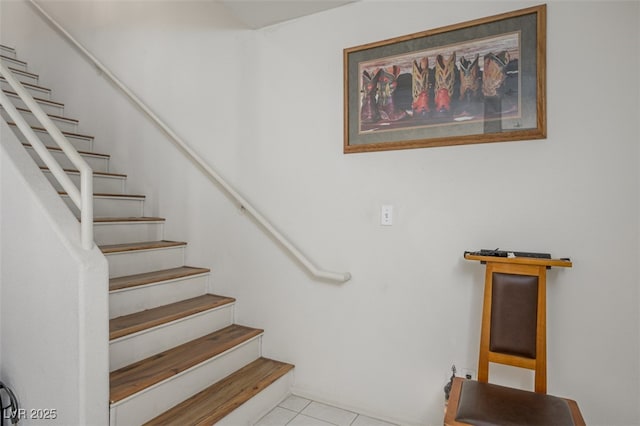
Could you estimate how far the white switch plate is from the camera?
2.09m

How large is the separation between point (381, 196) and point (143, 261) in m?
1.67

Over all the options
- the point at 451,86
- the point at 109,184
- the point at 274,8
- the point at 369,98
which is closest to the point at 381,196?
the point at 369,98

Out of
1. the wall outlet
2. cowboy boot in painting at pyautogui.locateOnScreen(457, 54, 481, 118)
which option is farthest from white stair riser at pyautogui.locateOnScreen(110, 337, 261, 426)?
cowboy boot in painting at pyautogui.locateOnScreen(457, 54, 481, 118)

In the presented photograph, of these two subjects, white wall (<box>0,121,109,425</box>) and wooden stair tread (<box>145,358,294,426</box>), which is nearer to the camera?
white wall (<box>0,121,109,425</box>)

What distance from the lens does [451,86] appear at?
6.29 ft

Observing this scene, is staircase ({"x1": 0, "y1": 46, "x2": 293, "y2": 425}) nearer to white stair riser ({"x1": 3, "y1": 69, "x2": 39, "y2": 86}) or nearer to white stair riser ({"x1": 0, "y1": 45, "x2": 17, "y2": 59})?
white stair riser ({"x1": 3, "y1": 69, "x2": 39, "y2": 86})

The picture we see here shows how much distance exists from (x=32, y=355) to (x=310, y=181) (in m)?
1.66

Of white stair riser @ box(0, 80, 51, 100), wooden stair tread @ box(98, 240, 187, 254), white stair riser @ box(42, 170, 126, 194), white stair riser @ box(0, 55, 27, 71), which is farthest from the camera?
white stair riser @ box(0, 55, 27, 71)

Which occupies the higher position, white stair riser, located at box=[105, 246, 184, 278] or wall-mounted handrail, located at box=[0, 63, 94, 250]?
wall-mounted handrail, located at box=[0, 63, 94, 250]

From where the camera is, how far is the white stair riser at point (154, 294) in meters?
2.08

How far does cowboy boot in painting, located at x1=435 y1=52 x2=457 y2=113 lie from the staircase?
1.81 m

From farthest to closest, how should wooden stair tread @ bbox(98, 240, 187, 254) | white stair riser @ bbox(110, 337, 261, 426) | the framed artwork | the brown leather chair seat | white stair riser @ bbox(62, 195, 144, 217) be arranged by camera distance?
white stair riser @ bbox(62, 195, 144, 217) < wooden stair tread @ bbox(98, 240, 187, 254) < the framed artwork < white stair riser @ bbox(110, 337, 261, 426) < the brown leather chair seat

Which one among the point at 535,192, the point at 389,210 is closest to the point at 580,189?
the point at 535,192

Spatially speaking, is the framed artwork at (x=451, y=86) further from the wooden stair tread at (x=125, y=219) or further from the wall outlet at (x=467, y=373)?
the wooden stair tread at (x=125, y=219)
